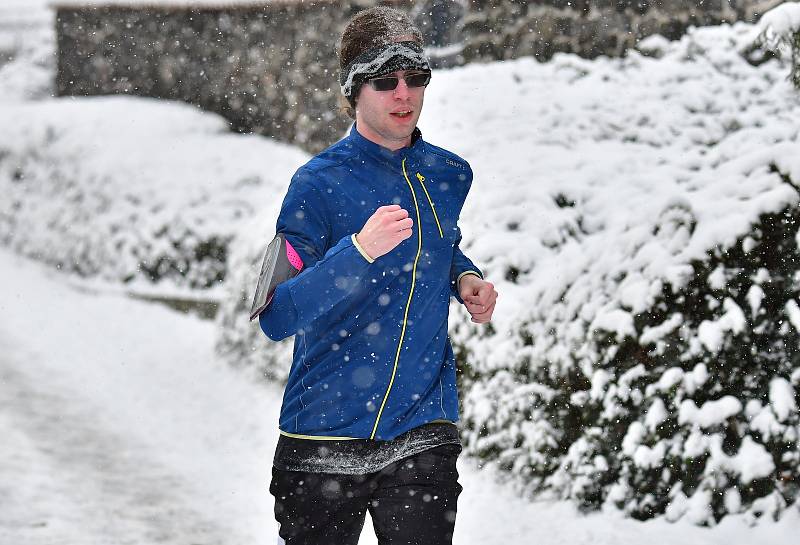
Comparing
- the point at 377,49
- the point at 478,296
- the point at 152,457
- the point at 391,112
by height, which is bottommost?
the point at 152,457

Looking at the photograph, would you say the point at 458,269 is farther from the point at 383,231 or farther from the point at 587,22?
the point at 587,22

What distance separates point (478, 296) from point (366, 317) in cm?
40

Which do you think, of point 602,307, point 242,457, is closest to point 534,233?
point 602,307

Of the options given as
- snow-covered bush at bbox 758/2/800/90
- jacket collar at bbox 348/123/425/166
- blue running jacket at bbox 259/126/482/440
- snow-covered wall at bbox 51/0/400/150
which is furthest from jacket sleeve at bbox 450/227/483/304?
snow-covered wall at bbox 51/0/400/150

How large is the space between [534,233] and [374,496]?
14.1ft

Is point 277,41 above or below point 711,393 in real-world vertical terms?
above

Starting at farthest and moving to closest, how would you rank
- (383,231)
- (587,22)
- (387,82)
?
(587,22) < (387,82) < (383,231)

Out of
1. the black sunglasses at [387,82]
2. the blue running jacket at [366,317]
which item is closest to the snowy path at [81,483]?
the blue running jacket at [366,317]

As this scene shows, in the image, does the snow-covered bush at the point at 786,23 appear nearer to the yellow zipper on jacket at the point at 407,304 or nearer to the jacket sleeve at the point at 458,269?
the jacket sleeve at the point at 458,269

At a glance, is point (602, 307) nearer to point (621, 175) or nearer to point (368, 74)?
point (621, 175)

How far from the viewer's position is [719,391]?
5.23 meters

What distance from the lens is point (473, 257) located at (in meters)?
6.91

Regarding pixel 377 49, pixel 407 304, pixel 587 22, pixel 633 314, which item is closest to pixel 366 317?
pixel 407 304

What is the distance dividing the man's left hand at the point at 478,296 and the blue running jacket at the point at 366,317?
0.14m
